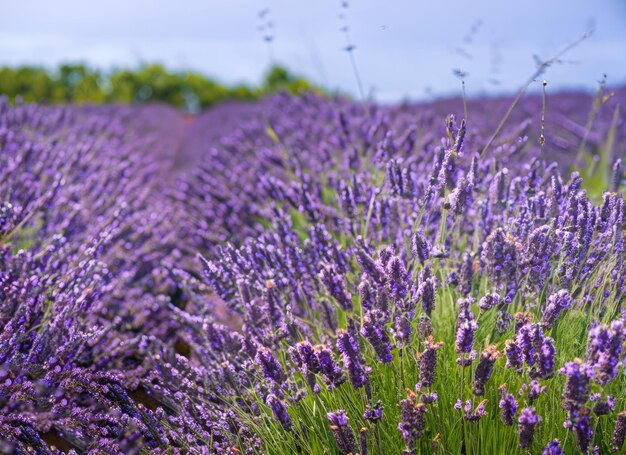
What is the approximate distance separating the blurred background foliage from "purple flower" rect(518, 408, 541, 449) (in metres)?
11.3

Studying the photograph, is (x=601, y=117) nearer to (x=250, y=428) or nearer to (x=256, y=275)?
(x=256, y=275)

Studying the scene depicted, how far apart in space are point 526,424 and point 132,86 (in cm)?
1388

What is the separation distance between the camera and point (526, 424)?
157 cm

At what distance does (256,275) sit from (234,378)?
1.49 feet

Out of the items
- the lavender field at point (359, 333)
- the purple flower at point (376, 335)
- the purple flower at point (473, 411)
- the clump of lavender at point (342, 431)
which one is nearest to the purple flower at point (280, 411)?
the lavender field at point (359, 333)

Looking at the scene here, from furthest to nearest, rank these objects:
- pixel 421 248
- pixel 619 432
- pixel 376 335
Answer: pixel 421 248 < pixel 376 335 < pixel 619 432

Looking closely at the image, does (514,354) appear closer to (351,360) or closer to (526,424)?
(526,424)

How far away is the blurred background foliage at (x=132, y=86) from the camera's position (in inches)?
520

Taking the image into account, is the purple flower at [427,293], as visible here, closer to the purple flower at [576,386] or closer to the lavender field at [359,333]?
the lavender field at [359,333]

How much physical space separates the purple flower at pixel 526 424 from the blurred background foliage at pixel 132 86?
11310mm

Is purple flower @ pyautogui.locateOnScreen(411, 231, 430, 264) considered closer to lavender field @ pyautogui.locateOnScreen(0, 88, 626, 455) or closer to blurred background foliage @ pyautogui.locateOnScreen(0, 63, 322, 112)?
lavender field @ pyautogui.locateOnScreen(0, 88, 626, 455)

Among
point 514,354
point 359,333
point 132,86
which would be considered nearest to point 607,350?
point 514,354

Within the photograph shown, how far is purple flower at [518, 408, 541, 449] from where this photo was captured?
1.56 m

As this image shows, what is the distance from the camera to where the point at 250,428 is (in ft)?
6.79
